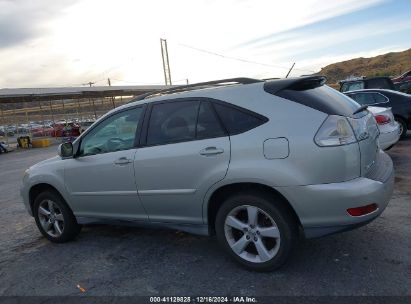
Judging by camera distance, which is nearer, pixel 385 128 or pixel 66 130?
pixel 385 128

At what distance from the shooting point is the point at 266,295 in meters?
3.41

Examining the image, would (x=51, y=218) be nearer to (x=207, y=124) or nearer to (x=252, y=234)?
(x=207, y=124)

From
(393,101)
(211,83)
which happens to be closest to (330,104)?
(211,83)

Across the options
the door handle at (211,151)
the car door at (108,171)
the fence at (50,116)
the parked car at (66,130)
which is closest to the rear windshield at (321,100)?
the door handle at (211,151)

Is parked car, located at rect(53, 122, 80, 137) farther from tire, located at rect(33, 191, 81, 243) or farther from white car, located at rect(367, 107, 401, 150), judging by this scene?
tire, located at rect(33, 191, 81, 243)

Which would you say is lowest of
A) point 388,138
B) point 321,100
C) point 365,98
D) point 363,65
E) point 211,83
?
point 388,138

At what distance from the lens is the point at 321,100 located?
3.65 metres

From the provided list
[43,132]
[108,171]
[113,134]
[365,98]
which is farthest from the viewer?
[43,132]

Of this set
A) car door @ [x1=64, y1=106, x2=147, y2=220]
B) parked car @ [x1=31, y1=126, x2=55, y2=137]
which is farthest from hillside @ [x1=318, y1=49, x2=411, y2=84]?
car door @ [x1=64, y1=106, x2=147, y2=220]

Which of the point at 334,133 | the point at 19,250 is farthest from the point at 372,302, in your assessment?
the point at 19,250

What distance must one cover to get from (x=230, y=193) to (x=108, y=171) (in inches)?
58.4

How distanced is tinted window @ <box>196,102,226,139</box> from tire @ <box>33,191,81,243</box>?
2.24 meters

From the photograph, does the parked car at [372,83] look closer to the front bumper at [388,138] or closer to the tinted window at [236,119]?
the front bumper at [388,138]

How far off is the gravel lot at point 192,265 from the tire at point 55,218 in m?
0.12
